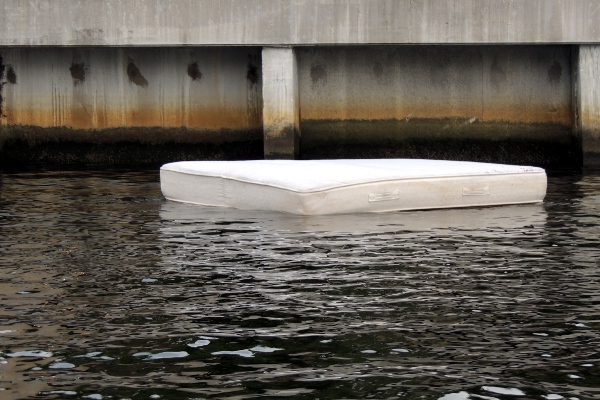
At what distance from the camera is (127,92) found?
17.1 meters

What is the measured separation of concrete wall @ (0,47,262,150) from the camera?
17.0 m

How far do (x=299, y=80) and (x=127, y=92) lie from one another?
2.57 m

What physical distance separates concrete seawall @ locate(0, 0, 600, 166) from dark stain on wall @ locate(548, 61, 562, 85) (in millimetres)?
14

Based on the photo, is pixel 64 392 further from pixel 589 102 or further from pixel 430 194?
pixel 589 102

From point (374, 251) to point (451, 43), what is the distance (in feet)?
25.1

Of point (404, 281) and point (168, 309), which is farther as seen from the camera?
point (404, 281)

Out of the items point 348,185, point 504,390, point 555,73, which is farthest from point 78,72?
point 504,390

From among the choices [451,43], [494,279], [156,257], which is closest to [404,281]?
[494,279]

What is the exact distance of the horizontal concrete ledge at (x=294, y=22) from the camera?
1537 cm

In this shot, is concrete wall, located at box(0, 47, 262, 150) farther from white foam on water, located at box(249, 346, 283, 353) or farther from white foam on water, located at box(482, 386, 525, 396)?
white foam on water, located at box(482, 386, 525, 396)

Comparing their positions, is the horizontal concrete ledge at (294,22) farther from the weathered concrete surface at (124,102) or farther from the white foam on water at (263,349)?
the white foam on water at (263,349)

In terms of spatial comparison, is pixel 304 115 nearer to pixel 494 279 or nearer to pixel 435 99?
pixel 435 99

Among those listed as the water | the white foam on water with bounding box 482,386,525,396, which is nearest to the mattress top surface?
the water

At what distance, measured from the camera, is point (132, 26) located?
51.8ft
